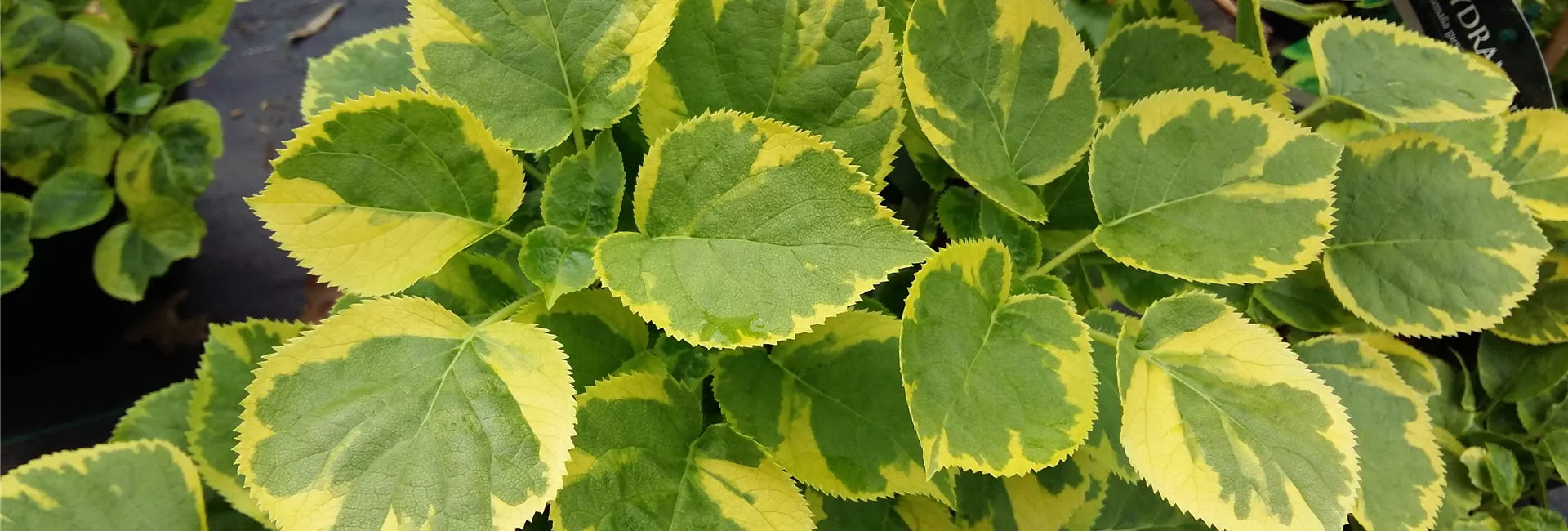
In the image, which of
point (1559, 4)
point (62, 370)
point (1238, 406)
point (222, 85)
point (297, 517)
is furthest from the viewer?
point (222, 85)

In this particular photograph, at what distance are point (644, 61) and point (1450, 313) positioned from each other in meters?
0.72

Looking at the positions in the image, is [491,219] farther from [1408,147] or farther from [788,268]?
[1408,147]

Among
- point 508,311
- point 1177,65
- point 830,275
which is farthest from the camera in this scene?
point 1177,65

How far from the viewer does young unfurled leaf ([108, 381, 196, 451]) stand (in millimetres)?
895

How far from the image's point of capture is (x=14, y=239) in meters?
1.08

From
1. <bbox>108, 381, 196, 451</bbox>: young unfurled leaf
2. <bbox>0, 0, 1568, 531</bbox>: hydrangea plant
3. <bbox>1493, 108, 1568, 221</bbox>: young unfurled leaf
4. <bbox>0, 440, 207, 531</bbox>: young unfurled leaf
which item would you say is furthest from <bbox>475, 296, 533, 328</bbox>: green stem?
<bbox>1493, 108, 1568, 221</bbox>: young unfurled leaf

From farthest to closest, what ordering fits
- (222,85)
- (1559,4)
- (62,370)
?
(222,85) < (62,370) < (1559,4)

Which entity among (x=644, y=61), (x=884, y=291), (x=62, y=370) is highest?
(x=644, y=61)

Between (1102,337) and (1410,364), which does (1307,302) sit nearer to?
(1410,364)

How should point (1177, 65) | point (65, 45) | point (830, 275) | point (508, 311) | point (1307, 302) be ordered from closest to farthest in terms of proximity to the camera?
1. point (830, 275)
2. point (508, 311)
3. point (1177, 65)
4. point (1307, 302)
5. point (65, 45)

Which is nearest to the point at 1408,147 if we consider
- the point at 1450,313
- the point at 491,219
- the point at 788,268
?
the point at 1450,313

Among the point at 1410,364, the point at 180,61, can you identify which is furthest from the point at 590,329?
the point at 180,61

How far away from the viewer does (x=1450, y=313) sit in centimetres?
76

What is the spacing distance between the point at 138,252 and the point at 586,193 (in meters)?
0.97
